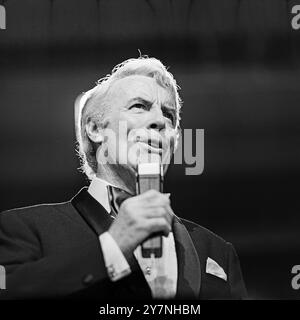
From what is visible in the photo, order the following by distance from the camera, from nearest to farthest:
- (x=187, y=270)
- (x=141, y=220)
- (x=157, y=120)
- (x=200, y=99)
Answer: (x=141, y=220) → (x=187, y=270) → (x=157, y=120) → (x=200, y=99)

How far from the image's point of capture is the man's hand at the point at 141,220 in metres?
2.46

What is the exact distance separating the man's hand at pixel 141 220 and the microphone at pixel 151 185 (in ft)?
0.06

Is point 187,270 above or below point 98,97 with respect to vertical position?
below

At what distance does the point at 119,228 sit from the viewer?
8.18 feet

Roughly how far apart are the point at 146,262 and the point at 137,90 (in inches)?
26.0

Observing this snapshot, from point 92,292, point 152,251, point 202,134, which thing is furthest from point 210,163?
point 92,292

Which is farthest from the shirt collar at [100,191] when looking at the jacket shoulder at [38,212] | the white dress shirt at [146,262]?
the jacket shoulder at [38,212]

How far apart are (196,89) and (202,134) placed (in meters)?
0.19

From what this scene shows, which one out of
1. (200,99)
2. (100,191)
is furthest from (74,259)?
(200,99)

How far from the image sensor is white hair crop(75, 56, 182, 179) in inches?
107

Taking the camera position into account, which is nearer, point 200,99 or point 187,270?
point 187,270

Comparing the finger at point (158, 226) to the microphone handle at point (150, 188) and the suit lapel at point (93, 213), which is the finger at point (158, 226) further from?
the suit lapel at point (93, 213)

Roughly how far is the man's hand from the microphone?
18mm

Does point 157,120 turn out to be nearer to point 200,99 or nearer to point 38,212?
point 200,99
